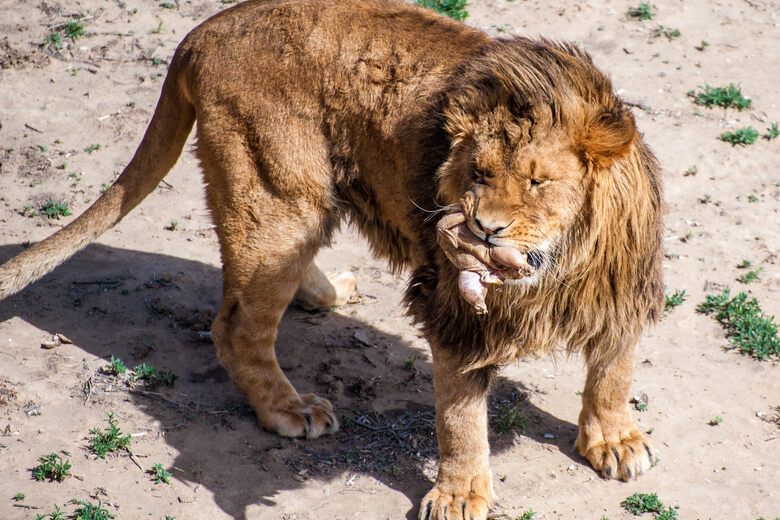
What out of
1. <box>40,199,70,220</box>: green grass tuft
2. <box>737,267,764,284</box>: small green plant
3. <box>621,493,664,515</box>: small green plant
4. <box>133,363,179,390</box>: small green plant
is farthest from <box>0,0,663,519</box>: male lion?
<box>737,267,764,284</box>: small green plant

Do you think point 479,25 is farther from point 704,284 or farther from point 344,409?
point 344,409

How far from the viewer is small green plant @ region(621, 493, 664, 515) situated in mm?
3547

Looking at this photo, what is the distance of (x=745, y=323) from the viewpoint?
4.60 meters

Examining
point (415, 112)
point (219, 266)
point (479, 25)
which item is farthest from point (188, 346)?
point (479, 25)

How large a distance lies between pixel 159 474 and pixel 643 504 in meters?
2.18

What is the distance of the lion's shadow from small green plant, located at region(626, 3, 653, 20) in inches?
166

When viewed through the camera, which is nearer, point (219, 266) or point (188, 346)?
point (188, 346)

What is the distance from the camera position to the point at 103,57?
7.12 m

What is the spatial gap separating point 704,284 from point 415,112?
102 inches

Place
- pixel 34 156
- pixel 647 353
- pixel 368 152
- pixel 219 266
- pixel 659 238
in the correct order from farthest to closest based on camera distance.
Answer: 1. pixel 34 156
2. pixel 219 266
3. pixel 647 353
4. pixel 368 152
5. pixel 659 238

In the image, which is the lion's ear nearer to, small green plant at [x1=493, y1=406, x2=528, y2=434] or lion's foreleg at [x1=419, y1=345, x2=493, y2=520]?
lion's foreleg at [x1=419, y1=345, x2=493, y2=520]

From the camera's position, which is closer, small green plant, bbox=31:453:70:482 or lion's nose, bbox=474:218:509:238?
lion's nose, bbox=474:218:509:238

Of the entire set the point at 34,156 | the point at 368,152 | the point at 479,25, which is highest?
the point at 368,152

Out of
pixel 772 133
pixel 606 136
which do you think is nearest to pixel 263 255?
pixel 606 136
